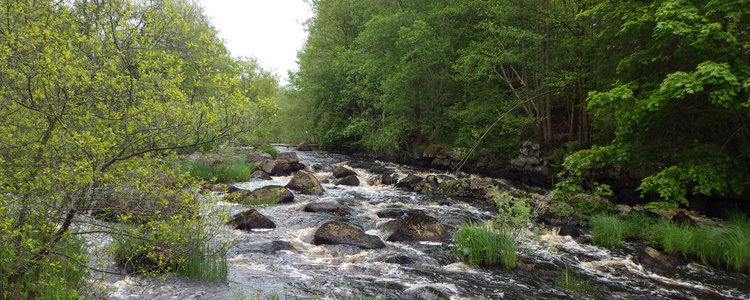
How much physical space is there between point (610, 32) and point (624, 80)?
1.66m

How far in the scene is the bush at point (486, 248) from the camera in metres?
8.11

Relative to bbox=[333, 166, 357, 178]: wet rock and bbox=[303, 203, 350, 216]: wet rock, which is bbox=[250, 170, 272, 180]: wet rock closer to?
bbox=[333, 166, 357, 178]: wet rock

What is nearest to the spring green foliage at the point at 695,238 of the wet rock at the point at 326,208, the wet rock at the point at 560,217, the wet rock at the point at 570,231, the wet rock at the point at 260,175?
the wet rock at the point at 570,231

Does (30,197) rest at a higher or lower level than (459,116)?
lower

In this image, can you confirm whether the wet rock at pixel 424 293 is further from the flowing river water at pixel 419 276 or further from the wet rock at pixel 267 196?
the wet rock at pixel 267 196

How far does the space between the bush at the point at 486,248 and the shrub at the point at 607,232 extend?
3035 mm

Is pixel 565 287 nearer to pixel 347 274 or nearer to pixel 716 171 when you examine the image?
pixel 347 274

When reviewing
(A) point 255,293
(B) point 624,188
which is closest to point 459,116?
(B) point 624,188

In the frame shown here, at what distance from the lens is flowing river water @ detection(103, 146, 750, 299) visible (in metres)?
6.44

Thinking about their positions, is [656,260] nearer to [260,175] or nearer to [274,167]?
[260,175]

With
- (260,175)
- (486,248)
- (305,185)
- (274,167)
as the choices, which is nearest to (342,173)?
(274,167)

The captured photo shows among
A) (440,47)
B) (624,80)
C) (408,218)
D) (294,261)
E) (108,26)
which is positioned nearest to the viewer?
(108,26)

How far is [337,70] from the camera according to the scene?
109 feet

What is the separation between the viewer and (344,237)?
9367mm
